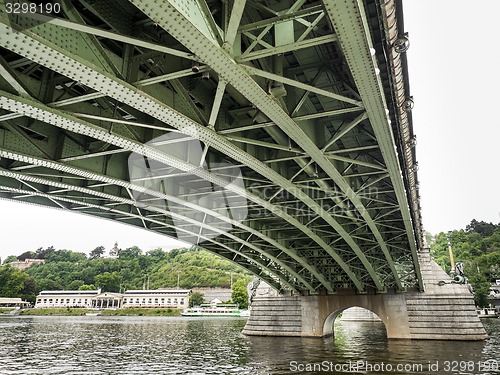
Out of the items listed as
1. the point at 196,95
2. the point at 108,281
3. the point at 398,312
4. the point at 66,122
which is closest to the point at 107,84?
the point at 66,122

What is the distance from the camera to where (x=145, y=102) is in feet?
24.7

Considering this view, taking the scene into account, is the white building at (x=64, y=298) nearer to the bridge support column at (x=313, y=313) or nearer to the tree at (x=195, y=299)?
the tree at (x=195, y=299)

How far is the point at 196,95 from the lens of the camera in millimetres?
9797

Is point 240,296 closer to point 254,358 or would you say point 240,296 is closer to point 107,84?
point 254,358

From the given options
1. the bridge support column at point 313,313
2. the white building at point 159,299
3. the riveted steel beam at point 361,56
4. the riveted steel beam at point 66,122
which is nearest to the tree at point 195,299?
the white building at point 159,299

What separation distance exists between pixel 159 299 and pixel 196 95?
329 feet

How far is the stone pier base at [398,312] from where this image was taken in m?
27.1

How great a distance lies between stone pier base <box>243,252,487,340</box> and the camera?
27141mm

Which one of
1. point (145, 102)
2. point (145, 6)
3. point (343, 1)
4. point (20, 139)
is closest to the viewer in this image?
point (145, 6)

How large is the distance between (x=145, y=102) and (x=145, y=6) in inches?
102

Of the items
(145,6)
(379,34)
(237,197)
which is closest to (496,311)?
(237,197)

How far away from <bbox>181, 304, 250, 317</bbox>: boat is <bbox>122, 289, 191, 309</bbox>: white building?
526cm

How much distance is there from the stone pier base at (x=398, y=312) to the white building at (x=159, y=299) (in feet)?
235

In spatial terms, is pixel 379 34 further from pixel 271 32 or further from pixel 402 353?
pixel 402 353
